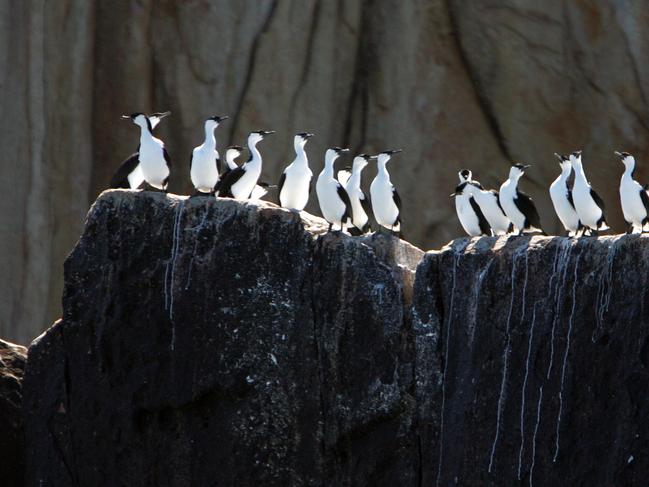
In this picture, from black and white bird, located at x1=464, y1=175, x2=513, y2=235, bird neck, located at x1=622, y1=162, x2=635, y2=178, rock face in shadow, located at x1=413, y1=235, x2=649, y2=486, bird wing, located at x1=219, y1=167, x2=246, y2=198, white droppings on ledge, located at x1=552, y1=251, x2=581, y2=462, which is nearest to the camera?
rock face in shadow, located at x1=413, y1=235, x2=649, y2=486

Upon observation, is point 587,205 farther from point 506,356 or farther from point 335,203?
point 335,203

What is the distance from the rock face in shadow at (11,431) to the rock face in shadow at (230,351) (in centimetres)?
82

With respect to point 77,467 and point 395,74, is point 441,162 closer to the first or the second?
point 395,74

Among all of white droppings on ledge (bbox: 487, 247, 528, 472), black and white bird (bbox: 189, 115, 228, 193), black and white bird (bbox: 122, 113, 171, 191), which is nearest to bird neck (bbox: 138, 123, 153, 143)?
black and white bird (bbox: 122, 113, 171, 191)

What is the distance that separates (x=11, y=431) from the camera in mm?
14742

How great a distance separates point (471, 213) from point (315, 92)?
5209mm

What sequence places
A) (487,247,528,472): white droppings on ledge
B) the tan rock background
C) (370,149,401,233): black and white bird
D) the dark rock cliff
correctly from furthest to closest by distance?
the tan rock background < (370,149,401,233): black and white bird < (487,247,528,472): white droppings on ledge < the dark rock cliff

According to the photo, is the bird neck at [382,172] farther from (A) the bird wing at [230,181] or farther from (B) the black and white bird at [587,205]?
(B) the black and white bird at [587,205]

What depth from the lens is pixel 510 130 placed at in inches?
731

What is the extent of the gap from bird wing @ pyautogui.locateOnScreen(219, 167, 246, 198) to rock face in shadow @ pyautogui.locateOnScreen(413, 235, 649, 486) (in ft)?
7.80

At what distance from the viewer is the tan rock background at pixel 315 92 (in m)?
18.0

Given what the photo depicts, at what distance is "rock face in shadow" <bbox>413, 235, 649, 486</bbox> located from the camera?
37.1 ft

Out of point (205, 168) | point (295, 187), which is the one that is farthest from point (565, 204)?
point (205, 168)

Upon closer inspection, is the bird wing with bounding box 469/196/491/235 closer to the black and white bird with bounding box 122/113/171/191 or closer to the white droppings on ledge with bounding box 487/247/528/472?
the white droppings on ledge with bounding box 487/247/528/472
